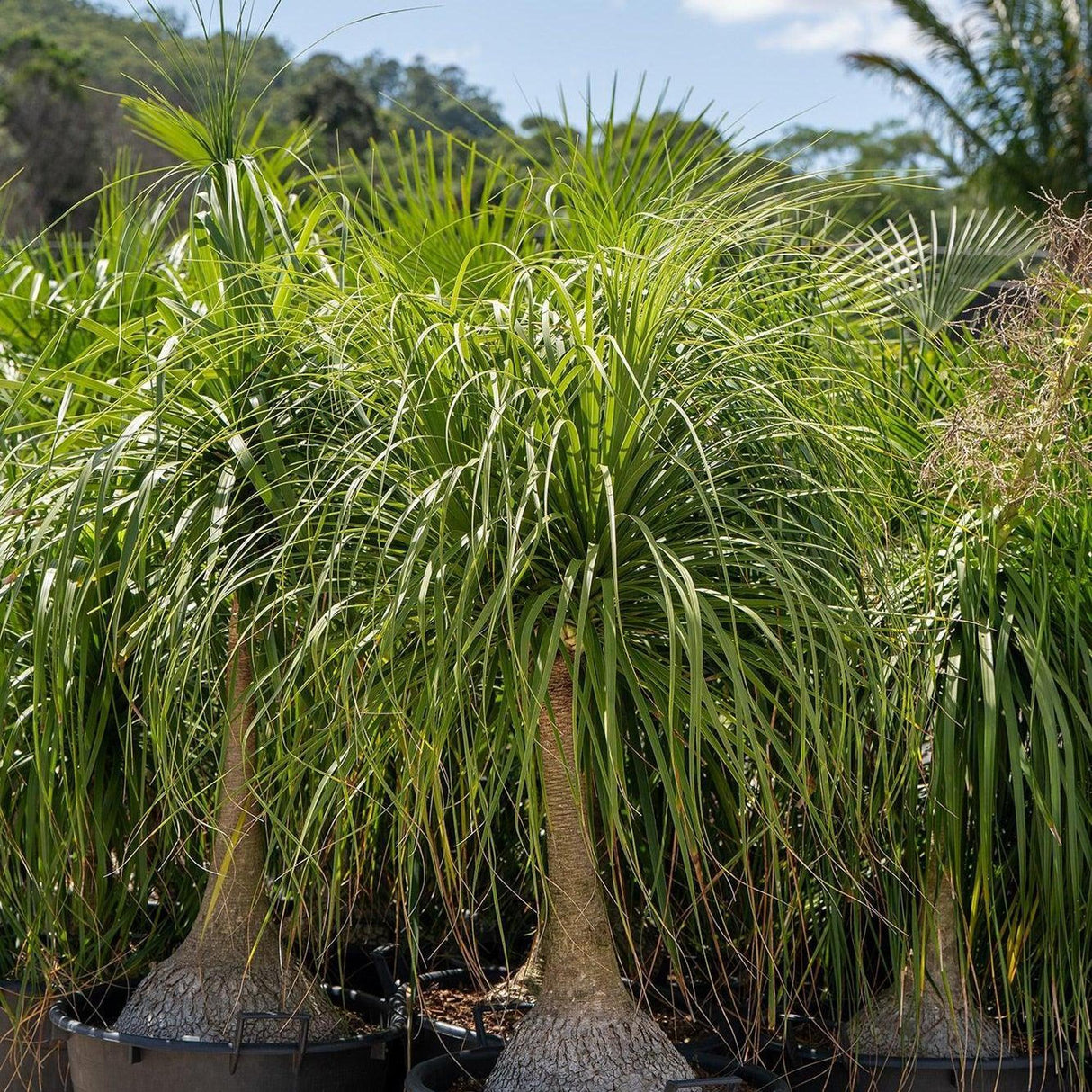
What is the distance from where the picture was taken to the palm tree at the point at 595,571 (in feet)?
4.98

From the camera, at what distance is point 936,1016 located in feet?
6.65

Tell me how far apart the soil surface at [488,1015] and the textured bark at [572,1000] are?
0.28 m

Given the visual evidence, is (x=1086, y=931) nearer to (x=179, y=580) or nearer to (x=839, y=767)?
(x=839, y=767)

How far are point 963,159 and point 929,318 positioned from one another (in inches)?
498

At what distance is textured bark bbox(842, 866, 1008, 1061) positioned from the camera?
1973 mm

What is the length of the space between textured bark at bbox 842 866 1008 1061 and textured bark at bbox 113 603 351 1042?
0.88 metres

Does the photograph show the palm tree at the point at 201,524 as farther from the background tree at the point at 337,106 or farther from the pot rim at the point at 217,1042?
the background tree at the point at 337,106

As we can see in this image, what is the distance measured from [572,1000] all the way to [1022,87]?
43.3 ft

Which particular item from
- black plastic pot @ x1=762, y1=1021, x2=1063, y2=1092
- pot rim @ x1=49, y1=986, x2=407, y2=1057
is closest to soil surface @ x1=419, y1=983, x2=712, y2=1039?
pot rim @ x1=49, y1=986, x2=407, y2=1057

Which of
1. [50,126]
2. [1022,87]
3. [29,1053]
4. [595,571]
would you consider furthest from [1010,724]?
[50,126]

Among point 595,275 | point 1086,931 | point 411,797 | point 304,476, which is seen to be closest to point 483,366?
point 595,275

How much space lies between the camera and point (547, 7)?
1316 cm

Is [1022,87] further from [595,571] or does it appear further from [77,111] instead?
[77,111]

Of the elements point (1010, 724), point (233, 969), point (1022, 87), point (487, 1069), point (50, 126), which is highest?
point (50, 126)
